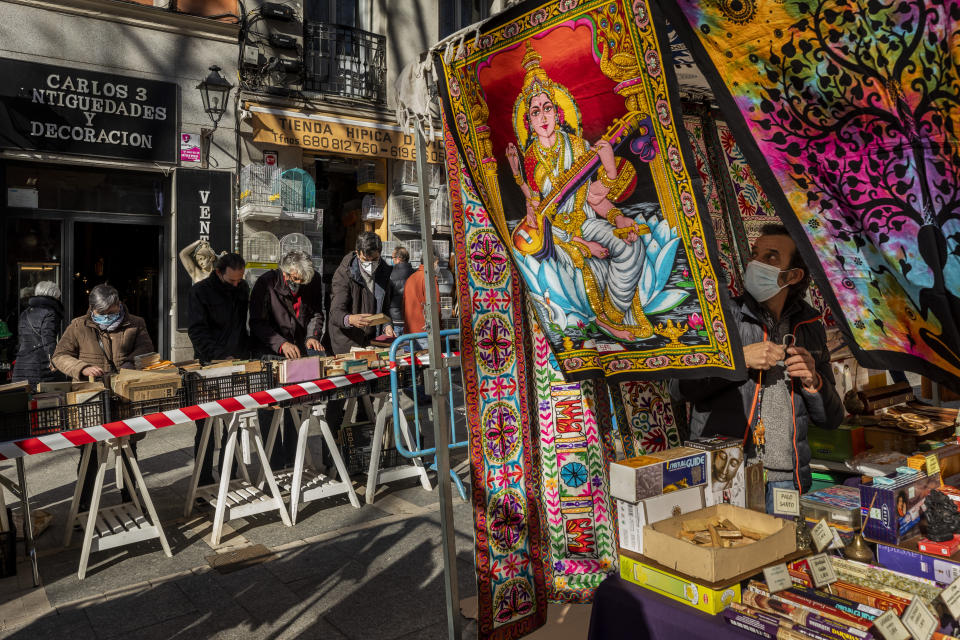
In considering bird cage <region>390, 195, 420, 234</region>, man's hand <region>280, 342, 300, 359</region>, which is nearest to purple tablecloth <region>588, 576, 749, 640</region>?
man's hand <region>280, 342, 300, 359</region>

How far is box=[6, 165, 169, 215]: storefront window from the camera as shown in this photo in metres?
9.38

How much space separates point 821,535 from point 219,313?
15.8ft

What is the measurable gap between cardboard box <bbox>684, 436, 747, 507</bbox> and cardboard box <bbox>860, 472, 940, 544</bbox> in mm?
369

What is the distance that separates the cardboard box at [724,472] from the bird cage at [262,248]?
950cm

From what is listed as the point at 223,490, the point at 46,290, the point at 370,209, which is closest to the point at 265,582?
the point at 223,490

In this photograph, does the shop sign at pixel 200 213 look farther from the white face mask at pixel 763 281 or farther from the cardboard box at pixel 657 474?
the cardboard box at pixel 657 474

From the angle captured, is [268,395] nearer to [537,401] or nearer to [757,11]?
[537,401]

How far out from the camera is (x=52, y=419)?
12.7 feet

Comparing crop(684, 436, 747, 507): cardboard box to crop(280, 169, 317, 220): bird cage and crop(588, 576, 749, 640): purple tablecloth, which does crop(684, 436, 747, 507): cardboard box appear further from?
crop(280, 169, 317, 220): bird cage

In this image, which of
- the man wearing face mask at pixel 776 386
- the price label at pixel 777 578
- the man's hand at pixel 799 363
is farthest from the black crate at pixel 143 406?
the price label at pixel 777 578

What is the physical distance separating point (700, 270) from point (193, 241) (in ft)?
31.2

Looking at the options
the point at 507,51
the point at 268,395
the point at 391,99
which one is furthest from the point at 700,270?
the point at 391,99

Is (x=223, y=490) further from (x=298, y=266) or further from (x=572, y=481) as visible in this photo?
(x=572, y=481)

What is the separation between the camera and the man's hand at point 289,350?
5.60 m
